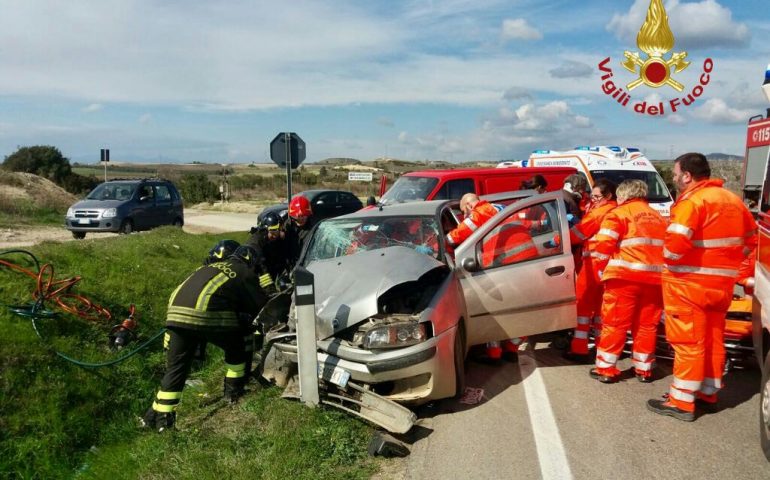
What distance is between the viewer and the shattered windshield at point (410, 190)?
10.3 m

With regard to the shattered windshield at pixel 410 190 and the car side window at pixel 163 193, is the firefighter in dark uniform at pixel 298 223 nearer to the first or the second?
the shattered windshield at pixel 410 190

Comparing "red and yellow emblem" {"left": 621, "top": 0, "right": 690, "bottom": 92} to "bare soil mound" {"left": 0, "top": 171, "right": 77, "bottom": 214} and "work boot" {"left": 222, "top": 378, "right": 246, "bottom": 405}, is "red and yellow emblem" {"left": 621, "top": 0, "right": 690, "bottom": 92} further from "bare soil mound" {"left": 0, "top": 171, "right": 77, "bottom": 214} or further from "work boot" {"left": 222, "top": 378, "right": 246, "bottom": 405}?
"bare soil mound" {"left": 0, "top": 171, "right": 77, "bottom": 214}

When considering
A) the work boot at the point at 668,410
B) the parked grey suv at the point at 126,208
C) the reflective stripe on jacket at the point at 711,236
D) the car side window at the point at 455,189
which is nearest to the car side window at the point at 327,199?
the parked grey suv at the point at 126,208

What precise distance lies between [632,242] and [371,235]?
2418 millimetres

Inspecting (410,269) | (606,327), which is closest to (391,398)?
(410,269)

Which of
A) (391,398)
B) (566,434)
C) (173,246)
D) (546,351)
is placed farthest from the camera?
(173,246)

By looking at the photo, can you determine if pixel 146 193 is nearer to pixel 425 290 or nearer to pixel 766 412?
pixel 425 290

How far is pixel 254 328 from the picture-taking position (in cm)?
524

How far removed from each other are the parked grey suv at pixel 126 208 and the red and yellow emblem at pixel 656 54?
12.8 m

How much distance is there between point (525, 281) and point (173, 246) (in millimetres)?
7452

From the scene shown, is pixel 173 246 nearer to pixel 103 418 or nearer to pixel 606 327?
pixel 103 418

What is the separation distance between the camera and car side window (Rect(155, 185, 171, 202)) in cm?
1709

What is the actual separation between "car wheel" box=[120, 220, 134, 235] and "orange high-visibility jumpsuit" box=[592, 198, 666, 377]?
13.7 metres

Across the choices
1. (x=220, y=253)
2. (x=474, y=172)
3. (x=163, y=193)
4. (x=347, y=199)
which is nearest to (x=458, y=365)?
(x=220, y=253)
